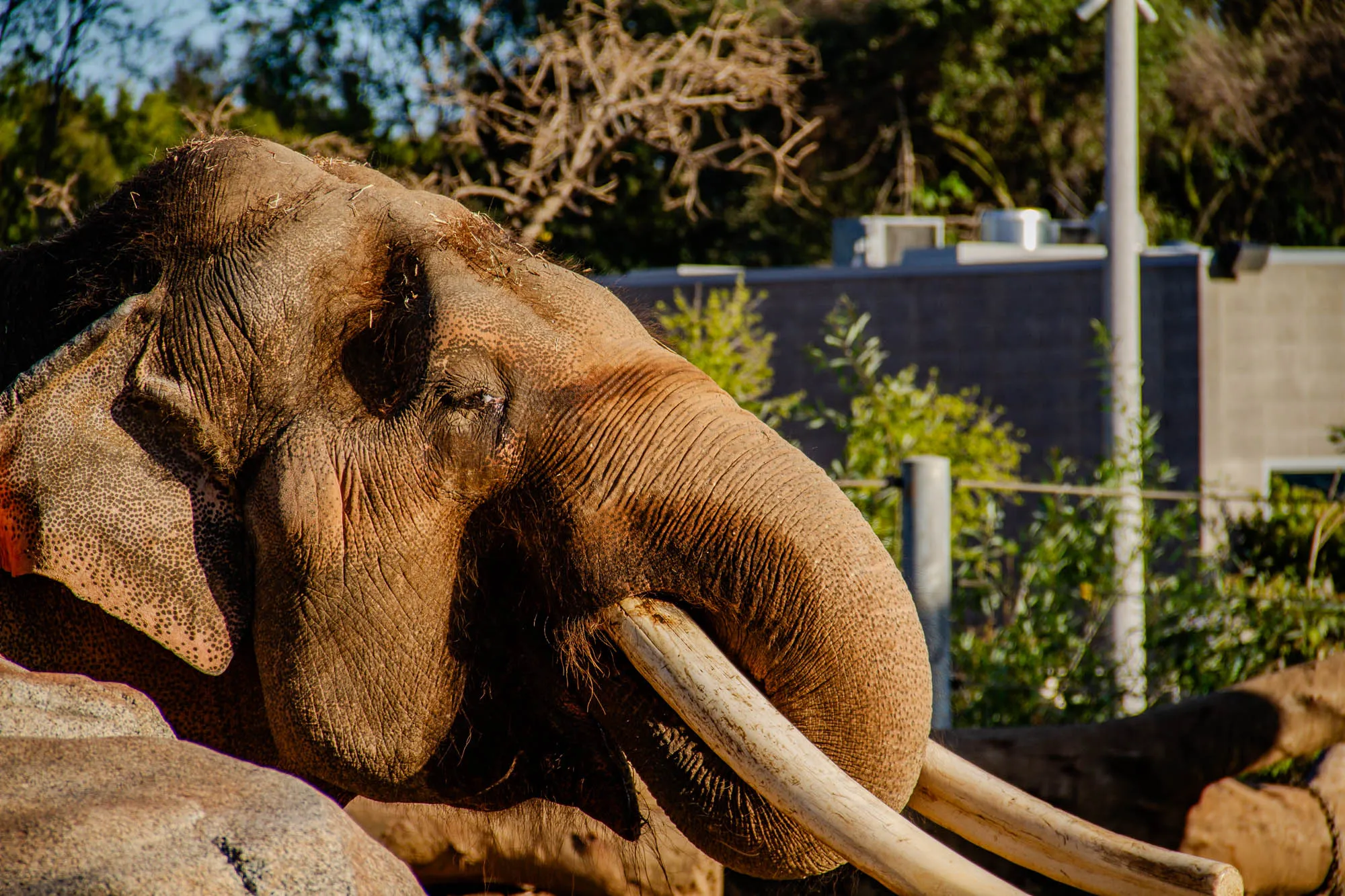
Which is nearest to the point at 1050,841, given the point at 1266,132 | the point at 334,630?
the point at 334,630

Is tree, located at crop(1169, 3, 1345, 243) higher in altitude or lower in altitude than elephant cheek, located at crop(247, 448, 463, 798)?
higher

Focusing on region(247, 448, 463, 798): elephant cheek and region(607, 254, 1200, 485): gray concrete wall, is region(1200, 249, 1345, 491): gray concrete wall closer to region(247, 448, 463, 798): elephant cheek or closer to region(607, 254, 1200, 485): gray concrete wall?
region(607, 254, 1200, 485): gray concrete wall

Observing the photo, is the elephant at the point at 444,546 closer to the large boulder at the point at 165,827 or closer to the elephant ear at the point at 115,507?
the elephant ear at the point at 115,507

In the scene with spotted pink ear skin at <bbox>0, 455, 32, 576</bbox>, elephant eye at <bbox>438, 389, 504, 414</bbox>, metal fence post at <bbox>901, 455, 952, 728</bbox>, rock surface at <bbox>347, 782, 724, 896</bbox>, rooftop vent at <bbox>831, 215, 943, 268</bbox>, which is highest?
rooftop vent at <bbox>831, 215, 943, 268</bbox>

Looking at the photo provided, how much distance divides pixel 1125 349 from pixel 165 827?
6.66 metres

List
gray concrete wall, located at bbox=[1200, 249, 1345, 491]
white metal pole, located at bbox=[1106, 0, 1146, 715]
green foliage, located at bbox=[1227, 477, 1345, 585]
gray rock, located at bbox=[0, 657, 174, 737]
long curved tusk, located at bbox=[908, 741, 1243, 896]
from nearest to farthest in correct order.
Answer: gray rock, located at bbox=[0, 657, 174, 737]
long curved tusk, located at bbox=[908, 741, 1243, 896]
white metal pole, located at bbox=[1106, 0, 1146, 715]
green foliage, located at bbox=[1227, 477, 1345, 585]
gray concrete wall, located at bbox=[1200, 249, 1345, 491]

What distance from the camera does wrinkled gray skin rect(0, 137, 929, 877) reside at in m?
2.10

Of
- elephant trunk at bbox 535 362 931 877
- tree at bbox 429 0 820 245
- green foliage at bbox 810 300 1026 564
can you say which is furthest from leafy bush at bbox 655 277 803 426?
elephant trunk at bbox 535 362 931 877

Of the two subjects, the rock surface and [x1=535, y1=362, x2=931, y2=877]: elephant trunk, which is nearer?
[x1=535, y1=362, x2=931, y2=877]: elephant trunk

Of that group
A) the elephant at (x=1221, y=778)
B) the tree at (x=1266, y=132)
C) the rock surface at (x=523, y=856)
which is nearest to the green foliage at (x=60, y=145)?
the rock surface at (x=523, y=856)

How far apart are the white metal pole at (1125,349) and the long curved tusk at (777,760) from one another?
370cm

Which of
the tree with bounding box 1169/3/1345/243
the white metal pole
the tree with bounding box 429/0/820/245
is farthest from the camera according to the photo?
the tree with bounding box 1169/3/1345/243

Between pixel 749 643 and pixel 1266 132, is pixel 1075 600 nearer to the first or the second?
pixel 749 643

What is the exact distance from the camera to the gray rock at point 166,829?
1.42m
